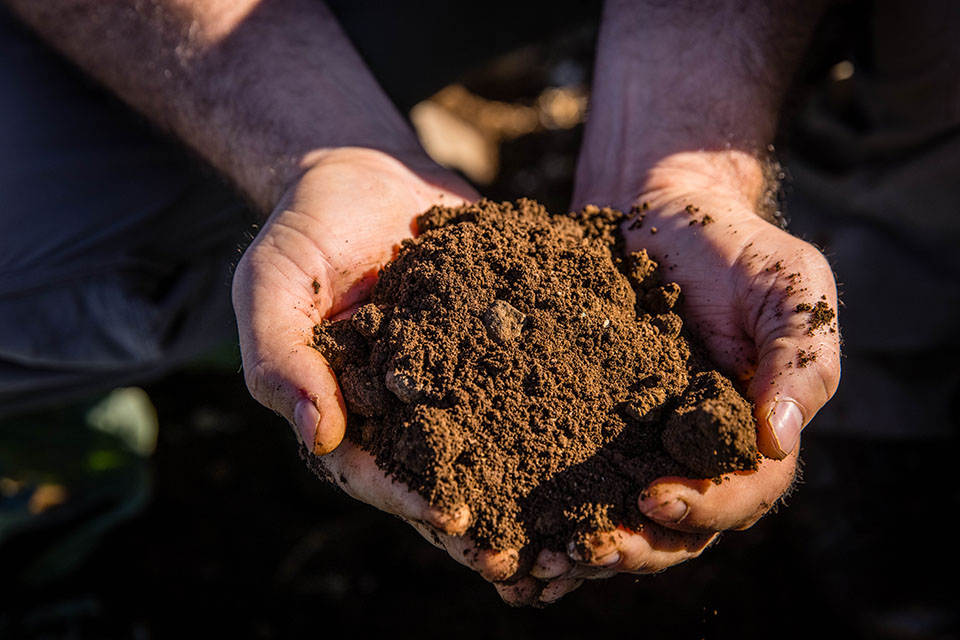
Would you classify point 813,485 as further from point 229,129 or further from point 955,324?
point 229,129

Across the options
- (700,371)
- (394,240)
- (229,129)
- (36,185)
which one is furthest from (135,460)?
(700,371)

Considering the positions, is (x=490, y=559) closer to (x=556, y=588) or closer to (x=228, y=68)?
(x=556, y=588)

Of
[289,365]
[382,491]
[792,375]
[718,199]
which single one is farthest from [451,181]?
[792,375]

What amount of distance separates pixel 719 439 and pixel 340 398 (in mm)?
739

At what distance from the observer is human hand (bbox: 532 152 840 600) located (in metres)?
1.25

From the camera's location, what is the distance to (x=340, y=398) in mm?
1338

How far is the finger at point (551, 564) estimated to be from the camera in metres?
1.25

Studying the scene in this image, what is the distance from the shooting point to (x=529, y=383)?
137 centimetres

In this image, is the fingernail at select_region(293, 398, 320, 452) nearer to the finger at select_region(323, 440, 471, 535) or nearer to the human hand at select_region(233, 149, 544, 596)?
→ the human hand at select_region(233, 149, 544, 596)

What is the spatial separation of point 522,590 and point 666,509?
340 millimetres

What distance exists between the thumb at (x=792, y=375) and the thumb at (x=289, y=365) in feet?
2.73

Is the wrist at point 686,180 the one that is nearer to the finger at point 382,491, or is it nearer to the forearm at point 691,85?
the forearm at point 691,85

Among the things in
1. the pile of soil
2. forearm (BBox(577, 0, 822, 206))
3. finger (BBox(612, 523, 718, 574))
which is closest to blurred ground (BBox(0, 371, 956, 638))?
finger (BBox(612, 523, 718, 574))

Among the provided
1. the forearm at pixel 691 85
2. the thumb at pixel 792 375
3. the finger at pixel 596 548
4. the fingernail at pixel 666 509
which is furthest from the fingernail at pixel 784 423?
the forearm at pixel 691 85
